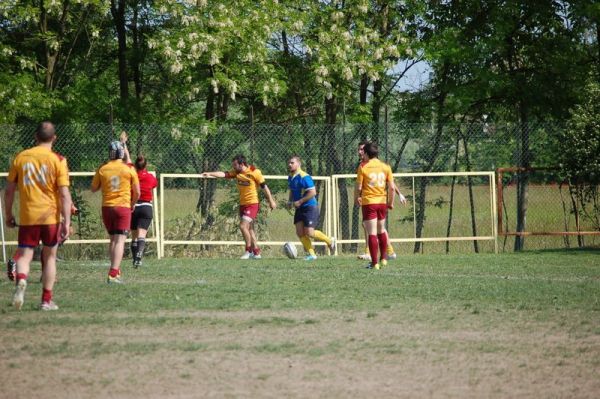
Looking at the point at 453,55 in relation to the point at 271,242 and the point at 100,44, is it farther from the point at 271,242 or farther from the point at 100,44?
the point at 100,44

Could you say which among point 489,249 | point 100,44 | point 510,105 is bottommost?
point 489,249

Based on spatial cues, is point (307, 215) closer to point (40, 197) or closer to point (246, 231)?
point (246, 231)

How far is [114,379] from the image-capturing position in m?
6.61

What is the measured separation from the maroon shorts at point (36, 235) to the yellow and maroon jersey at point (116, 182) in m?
3.32

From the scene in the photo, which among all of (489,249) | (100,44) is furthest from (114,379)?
(100,44)

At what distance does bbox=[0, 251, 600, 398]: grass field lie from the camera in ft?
21.2

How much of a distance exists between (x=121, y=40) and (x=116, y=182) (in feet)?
55.4

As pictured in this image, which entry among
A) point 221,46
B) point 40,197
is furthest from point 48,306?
point 221,46

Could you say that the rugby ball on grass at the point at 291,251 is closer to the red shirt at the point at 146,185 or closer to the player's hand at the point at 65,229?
the red shirt at the point at 146,185

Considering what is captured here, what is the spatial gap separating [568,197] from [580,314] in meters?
14.5

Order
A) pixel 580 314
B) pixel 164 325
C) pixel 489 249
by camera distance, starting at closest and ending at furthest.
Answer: pixel 164 325, pixel 580 314, pixel 489 249

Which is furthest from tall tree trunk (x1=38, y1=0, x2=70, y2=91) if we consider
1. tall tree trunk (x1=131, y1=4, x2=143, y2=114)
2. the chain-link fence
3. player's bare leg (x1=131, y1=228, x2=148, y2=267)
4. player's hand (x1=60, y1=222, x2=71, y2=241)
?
player's hand (x1=60, y1=222, x2=71, y2=241)

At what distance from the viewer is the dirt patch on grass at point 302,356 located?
20.9ft

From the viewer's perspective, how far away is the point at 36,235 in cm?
1009
